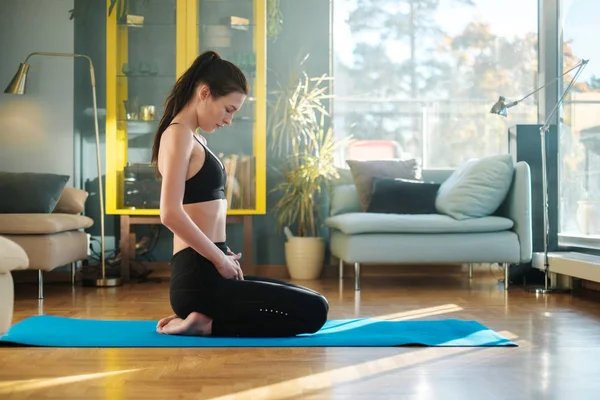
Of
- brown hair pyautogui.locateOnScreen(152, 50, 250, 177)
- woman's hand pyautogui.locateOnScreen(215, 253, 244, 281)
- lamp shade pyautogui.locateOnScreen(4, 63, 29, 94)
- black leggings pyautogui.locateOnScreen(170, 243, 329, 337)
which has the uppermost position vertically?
lamp shade pyautogui.locateOnScreen(4, 63, 29, 94)

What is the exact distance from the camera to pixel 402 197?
17.6 ft

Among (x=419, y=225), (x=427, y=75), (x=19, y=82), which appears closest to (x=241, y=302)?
(x=419, y=225)

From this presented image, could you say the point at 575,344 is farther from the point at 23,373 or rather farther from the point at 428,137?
the point at 428,137

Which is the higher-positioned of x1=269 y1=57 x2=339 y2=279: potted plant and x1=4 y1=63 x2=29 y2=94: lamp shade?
x1=4 y1=63 x2=29 y2=94: lamp shade

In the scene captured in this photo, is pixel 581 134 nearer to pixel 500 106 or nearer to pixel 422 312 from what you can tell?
pixel 500 106

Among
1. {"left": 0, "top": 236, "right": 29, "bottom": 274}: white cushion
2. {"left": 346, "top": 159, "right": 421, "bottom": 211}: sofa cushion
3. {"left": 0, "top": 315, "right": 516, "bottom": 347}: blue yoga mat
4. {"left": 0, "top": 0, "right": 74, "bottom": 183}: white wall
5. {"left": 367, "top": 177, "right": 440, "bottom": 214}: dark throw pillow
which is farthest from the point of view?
{"left": 0, "top": 0, "right": 74, "bottom": 183}: white wall

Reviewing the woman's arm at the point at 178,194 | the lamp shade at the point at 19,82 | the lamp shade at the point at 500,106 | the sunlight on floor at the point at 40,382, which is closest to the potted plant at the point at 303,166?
the lamp shade at the point at 500,106

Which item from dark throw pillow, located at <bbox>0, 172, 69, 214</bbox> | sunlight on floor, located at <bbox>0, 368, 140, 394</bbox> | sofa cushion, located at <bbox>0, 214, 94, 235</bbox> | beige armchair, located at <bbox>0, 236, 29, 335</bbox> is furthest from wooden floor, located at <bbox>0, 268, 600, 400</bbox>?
dark throw pillow, located at <bbox>0, 172, 69, 214</bbox>

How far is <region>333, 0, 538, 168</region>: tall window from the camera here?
6.20 metres

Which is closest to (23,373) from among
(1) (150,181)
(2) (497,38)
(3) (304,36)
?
(1) (150,181)

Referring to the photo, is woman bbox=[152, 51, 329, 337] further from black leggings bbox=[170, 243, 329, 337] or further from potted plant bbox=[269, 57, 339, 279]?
potted plant bbox=[269, 57, 339, 279]

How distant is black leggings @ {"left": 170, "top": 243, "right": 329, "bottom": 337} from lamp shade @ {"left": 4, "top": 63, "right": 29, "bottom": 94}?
2.86 metres

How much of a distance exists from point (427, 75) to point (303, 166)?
1.36 m

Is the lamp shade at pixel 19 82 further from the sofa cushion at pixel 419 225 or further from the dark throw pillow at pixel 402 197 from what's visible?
the dark throw pillow at pixel 402 197
